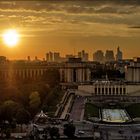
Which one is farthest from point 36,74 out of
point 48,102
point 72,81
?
point 48,102

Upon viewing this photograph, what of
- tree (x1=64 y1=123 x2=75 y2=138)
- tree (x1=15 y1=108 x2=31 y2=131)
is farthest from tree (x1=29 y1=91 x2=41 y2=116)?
tree (x1=64 y1=123 x2=75 y2=138)

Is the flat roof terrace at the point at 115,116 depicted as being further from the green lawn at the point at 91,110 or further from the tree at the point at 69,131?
the tree at the point at 69,131

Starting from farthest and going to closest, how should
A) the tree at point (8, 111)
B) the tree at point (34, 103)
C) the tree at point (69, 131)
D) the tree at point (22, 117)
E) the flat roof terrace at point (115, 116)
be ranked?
the tree at point (34, 103) < the flat roof terrace at point (115, 116) < the tree at point (8, 111) < the tree at point (22, 117) < the tree at point (69, 131)

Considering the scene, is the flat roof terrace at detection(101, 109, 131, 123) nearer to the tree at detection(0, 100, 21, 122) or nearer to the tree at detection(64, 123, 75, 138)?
the tree at detection(0, 100, 21, 122)

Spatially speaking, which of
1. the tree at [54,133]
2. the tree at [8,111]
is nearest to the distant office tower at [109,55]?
the tree at [8,111]

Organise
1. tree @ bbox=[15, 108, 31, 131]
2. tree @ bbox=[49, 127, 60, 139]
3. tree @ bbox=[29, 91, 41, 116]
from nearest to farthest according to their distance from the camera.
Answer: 1. tree @ bbox=[49, 127, 60, 139]
2. tree @ bbox=[15, 108, 31, 131]
3. tree @ bbox=[29, 91, 41, 116]

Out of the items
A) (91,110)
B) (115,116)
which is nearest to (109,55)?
(91,110)

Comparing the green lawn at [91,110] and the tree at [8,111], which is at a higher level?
the tree at [8,111]

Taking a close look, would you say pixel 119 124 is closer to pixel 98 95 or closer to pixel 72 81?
pixel 98 95
